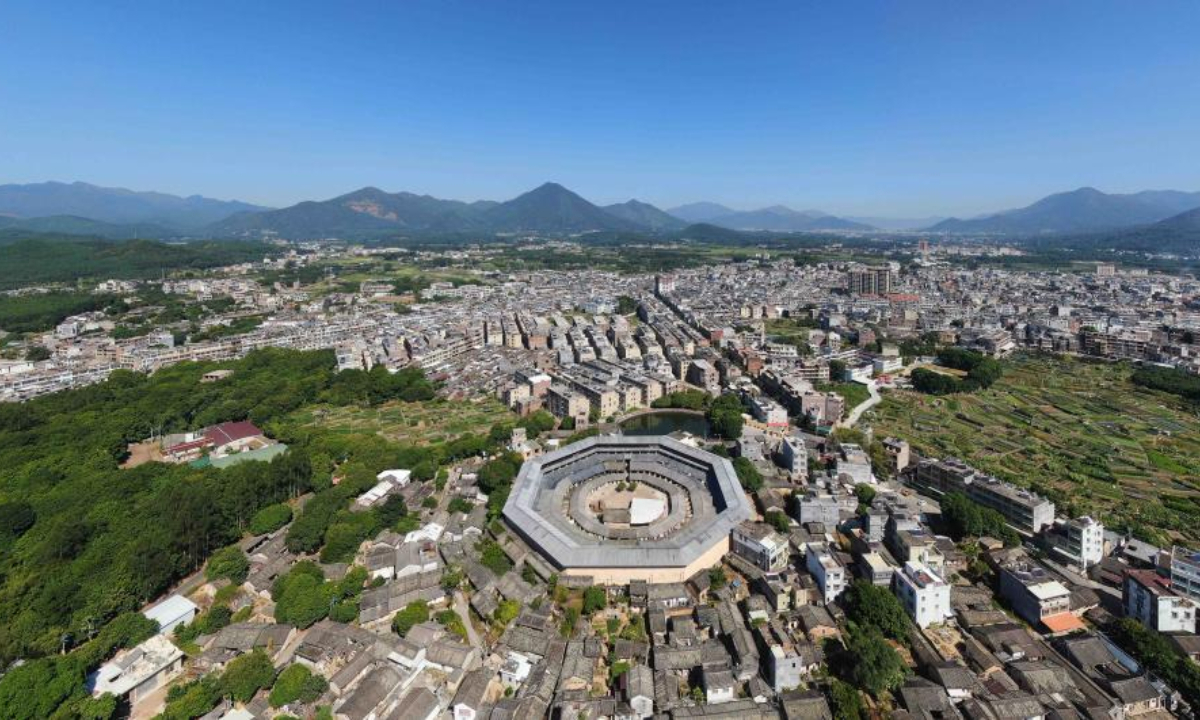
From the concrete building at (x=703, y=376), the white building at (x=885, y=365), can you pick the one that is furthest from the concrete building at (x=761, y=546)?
the white building at (x=885, y=365)

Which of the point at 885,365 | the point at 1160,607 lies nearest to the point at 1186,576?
the point at 1160,607

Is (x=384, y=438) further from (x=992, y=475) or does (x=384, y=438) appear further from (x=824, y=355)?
(x=824, y=355)

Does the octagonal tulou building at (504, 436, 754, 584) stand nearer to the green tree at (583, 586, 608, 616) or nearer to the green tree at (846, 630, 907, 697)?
the green tree at (583, 586, 608, 616)

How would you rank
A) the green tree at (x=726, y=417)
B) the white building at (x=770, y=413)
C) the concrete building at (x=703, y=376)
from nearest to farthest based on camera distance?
1. the green tree at (x=726, y=417)
2. the white building at (x=770, y=413)
3. the concrete building at (x=703, y=376)

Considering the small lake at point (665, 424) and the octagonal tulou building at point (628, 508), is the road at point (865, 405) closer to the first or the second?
the small lake at point (665, 424)

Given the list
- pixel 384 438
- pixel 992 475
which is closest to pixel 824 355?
pixel 992 475

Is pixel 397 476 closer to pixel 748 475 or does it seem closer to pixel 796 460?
pixel 748 475
